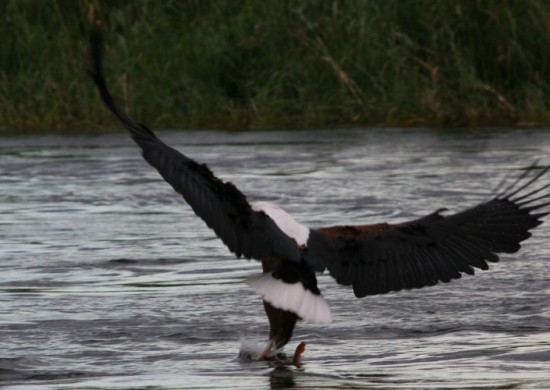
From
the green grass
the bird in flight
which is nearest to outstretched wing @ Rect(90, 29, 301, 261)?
the bird in flight

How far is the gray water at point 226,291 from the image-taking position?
5791 mm

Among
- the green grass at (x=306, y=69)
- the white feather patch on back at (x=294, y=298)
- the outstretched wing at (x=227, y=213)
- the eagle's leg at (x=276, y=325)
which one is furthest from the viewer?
the green grass at (x=306, y=69)

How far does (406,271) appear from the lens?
6.18 meters

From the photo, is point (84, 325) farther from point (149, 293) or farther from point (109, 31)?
point (109, 31)

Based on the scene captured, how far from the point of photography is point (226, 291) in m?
7.50

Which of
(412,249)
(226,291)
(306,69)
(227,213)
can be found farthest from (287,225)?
(306,69)

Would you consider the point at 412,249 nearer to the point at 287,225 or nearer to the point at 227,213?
the point at 287,225

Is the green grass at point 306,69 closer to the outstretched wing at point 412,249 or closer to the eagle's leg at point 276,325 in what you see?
the outstretched wing at point 412,249

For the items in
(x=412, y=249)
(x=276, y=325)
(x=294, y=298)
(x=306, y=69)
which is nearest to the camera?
(x=294, y=298)

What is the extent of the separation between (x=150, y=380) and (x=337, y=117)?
33.9ft

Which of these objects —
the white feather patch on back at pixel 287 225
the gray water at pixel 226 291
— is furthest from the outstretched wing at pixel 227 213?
the gray water at pixel 226 291

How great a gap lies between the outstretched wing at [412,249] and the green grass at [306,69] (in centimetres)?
880

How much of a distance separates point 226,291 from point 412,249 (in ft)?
4.81

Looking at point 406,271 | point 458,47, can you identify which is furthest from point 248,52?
point 406,271
